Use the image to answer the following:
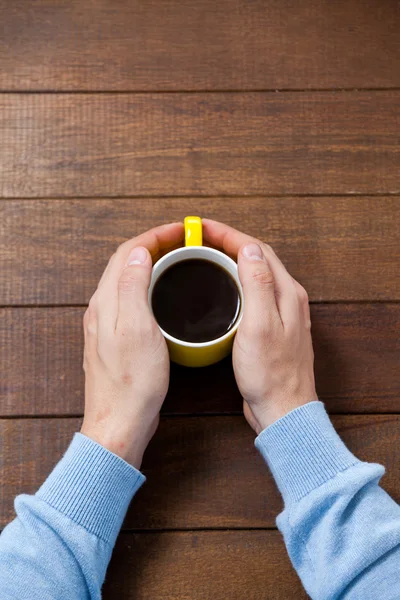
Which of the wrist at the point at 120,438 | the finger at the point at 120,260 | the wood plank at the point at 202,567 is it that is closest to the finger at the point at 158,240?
the finger at the point at 120,260

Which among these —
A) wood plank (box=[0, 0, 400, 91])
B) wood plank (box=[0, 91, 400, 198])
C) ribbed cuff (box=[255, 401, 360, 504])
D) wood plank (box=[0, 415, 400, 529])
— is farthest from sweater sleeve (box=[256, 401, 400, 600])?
wood plank (box=[0, 0, 400, 91])

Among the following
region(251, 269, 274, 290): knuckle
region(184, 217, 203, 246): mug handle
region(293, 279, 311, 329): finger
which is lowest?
region(293, 279, 311, 329): finger

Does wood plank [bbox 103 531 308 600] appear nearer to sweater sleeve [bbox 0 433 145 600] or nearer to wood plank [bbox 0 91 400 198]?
sweater sleeve [bbox 0 433 145 600]

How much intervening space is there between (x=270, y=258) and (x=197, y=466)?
12.6 inches

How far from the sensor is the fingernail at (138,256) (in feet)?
2.46

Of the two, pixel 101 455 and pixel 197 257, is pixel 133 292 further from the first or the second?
pixel 101 455

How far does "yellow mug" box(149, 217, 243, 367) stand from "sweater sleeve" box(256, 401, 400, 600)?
0.42 feet

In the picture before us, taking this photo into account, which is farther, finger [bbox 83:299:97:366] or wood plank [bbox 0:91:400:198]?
wood plank [bbox 0:91:400:198]

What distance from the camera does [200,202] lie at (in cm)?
90

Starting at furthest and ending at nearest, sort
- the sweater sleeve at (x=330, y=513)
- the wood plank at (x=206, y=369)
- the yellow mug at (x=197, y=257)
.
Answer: the wood plank at (x=206, y=369), the yellow mug at (x=197, y=257), the sweater sleeve at (x=330, y=513)

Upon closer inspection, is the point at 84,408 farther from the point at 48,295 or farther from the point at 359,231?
the point at 359,231

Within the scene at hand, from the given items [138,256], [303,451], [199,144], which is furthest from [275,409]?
[199,144]

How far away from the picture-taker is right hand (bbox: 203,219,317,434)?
2.41 ft

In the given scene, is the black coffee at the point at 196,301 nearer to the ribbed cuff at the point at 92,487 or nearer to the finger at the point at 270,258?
the finger at the point at 270,258
